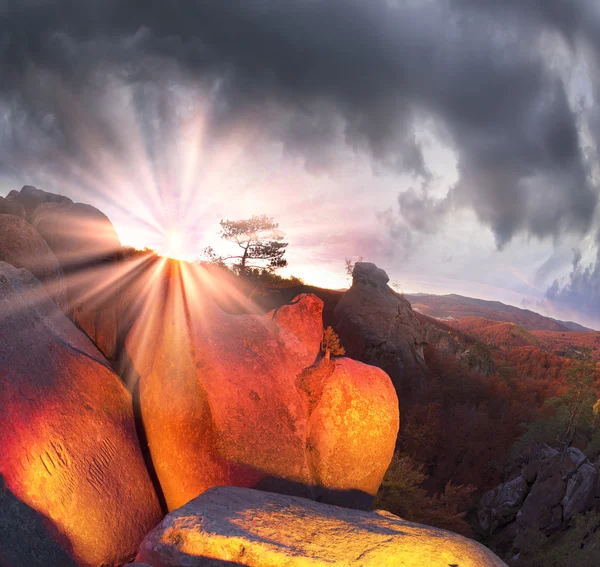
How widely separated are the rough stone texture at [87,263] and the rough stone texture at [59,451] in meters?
1.15

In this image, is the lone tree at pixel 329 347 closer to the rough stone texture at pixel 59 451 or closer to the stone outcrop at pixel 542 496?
the rough stone texture at pixel 59 451

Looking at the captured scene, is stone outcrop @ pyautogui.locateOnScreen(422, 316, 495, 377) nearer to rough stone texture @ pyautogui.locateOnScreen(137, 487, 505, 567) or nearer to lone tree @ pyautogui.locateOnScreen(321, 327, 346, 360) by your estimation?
lone tree @ pyautogui.locateOnScreen(321, 327, 346, 360)

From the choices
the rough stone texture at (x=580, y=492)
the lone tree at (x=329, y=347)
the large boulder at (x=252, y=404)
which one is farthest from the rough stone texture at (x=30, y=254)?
the rough stone texture at (x=580, y=492)

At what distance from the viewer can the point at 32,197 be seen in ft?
30.2

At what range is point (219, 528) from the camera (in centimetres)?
383

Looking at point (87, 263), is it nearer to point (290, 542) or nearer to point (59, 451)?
point (59, 451)

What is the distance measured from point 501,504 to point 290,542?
18.7 metres

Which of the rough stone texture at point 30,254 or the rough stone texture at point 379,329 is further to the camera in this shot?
the rough stone texture at point 379,329

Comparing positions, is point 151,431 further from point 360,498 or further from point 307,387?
point 360,498

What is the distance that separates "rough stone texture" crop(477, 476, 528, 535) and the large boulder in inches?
581

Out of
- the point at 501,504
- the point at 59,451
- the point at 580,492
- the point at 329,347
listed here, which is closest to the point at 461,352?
the point at 501,504

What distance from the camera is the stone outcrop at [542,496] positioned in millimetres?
15562

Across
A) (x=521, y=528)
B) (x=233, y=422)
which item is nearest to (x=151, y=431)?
(x=233, y=422)

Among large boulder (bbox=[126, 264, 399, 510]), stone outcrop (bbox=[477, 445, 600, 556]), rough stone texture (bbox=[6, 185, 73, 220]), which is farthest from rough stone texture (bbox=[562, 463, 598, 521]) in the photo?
rough stone texture (bbox=[6, 185, 73, 220])
